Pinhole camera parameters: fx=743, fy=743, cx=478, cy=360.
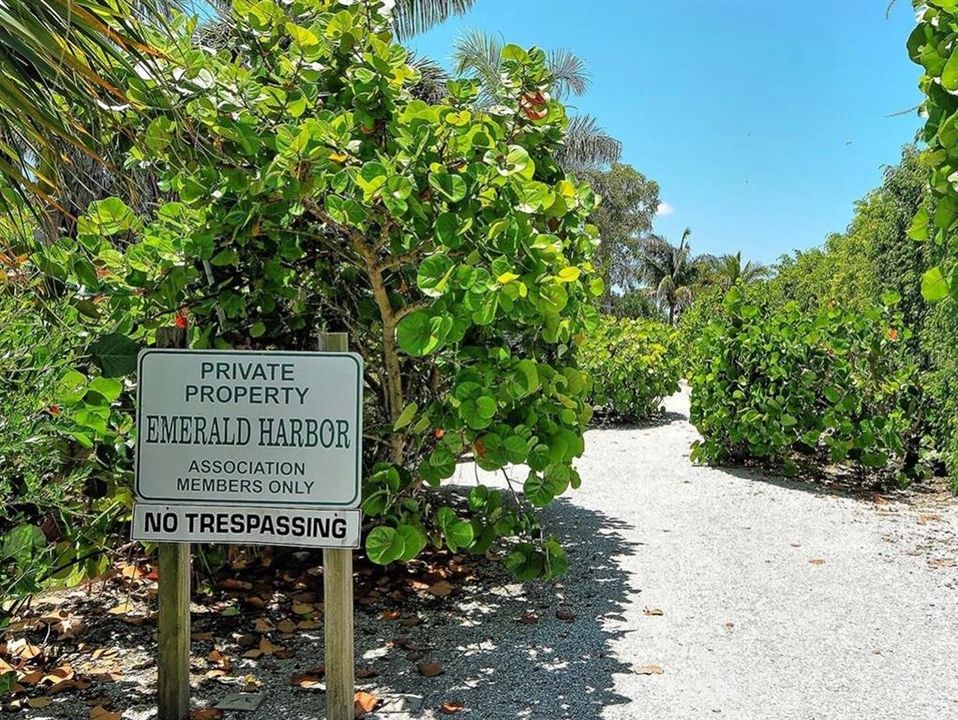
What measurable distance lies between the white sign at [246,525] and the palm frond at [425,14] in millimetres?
11881

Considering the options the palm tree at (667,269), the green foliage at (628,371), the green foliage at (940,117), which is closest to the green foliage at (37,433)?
the green foliage at (940,117)

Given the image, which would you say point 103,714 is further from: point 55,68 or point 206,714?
point 55,68

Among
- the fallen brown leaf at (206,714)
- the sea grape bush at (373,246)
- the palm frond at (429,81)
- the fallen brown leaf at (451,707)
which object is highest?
the palm frond at (429,81)

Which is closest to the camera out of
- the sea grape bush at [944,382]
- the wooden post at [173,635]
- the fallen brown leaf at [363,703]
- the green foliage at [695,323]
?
the wooden post at [173,635]

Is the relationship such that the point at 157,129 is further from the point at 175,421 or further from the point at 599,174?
the point at 599,174

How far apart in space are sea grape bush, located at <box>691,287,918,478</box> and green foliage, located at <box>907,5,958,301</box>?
5.05 metres

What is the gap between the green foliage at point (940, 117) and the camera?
6.23ft

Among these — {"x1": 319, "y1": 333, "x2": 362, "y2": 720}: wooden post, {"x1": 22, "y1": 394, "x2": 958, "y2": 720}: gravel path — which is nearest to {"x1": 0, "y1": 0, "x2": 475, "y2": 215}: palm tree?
{"x1": 319, "y1": 333, "x2": 362, "y2": 720}: wooden post

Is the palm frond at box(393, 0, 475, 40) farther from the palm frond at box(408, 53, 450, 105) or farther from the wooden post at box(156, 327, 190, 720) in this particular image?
the wooden post at box(156, 327, 190, 720)

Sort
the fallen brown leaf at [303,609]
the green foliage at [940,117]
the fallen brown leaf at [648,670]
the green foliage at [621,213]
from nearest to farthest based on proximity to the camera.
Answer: the green foliage at [940,117] < the fallen brown leaf at [648,670] < the fallen brown leaf at [303,609] < the green foliage at [621,213]

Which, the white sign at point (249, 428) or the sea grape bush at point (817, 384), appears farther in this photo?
the sea grape bush at point (817, 384)

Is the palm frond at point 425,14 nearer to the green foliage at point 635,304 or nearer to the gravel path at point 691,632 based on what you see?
the gravel path at point 691,632

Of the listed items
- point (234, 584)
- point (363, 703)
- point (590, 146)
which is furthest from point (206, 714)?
point (590, 146)

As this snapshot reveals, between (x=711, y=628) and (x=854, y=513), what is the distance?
10.2 feet
